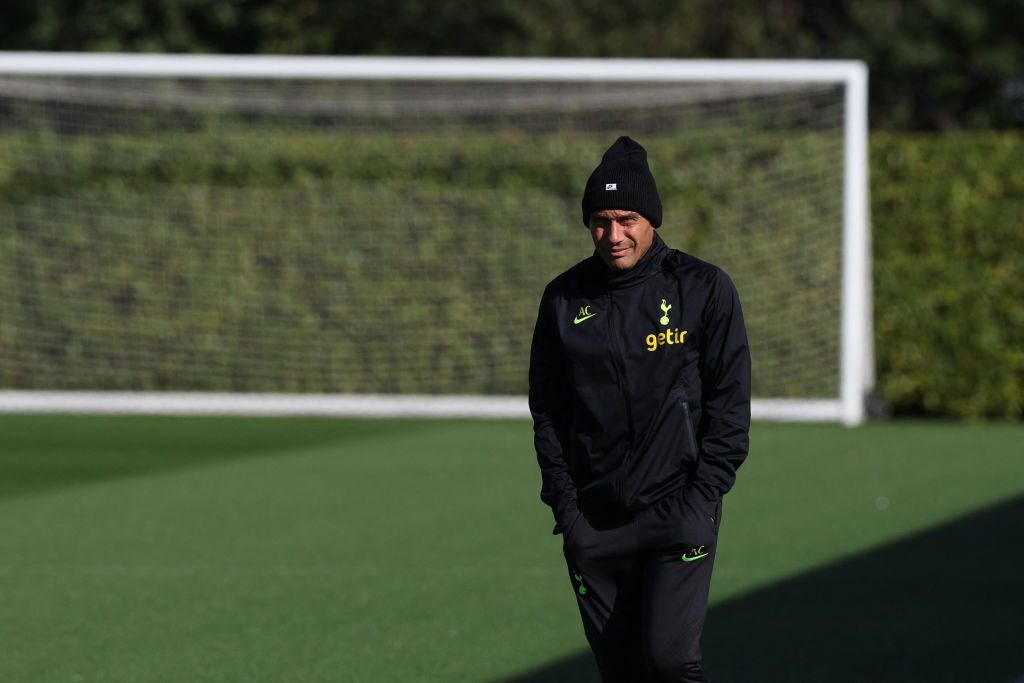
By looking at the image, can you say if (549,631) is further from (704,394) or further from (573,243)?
(573,243)

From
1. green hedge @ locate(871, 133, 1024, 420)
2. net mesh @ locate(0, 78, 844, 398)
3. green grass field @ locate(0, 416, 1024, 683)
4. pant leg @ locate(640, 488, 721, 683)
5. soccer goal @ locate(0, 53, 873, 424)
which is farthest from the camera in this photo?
net mesh @ locate(0, 78, 844, 398)

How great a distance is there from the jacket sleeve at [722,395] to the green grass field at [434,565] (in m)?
2.12

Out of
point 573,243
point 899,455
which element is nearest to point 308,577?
point 899,455

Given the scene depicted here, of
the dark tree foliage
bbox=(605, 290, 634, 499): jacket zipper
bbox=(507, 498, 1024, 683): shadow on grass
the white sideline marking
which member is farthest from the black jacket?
the dark tree foliage

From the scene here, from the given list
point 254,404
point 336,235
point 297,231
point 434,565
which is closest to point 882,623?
point 434,565

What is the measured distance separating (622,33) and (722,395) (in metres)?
23.6

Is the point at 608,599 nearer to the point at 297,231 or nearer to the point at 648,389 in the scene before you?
the point at 648,389

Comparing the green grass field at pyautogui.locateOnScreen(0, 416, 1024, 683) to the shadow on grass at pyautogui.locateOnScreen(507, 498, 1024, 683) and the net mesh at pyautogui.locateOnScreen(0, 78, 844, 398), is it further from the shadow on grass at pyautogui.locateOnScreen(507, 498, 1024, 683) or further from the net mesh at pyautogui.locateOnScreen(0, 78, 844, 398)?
the net mesh at pyautogui.locateOnScreen(0, 78, 844, 398)

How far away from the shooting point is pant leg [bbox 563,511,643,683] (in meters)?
4.61

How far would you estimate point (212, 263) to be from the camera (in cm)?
1819

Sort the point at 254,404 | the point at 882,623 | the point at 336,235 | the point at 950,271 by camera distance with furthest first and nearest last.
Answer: the point at 336,235, the point at 254,404, the point at 950,271, the point at 882,623

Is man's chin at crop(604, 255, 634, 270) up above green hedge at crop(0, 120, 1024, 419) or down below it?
above

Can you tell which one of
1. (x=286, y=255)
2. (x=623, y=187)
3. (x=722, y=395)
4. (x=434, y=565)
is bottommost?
(x=434, y=565)

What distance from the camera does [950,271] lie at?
55.7 feet
